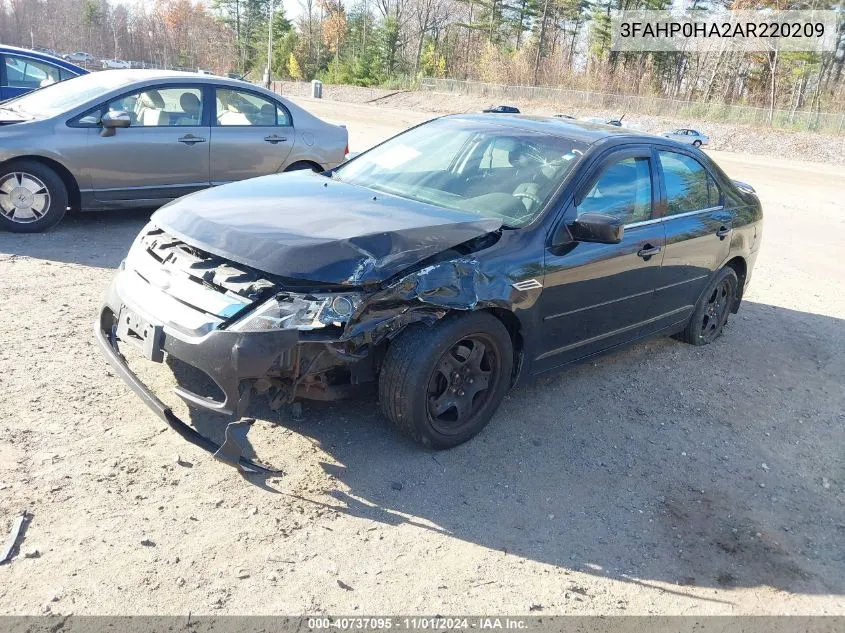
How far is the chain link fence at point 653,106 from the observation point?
40031 millimetres

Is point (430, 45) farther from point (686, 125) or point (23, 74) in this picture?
point (23, 74)

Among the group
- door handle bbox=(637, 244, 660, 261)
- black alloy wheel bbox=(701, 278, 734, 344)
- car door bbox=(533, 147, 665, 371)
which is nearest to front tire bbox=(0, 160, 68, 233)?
car door bbox=(533, 147, 665, 371)

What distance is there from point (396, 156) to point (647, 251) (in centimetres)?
181

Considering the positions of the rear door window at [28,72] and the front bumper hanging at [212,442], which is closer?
the front bumper hanging at [212,442]

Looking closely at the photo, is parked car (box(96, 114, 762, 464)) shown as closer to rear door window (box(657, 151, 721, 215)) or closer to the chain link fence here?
rear door window (box(657, 151, 721, 215))

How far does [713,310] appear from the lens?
228 inches

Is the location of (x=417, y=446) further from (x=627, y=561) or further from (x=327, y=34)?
(x=327, y=34)

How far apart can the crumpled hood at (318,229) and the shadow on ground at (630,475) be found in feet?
3.14

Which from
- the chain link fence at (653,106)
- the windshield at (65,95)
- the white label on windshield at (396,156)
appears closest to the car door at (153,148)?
the windshield at (65,95)

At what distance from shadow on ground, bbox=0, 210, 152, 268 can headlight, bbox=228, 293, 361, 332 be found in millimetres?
3707

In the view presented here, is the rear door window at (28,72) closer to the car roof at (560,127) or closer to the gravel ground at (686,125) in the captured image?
the car roof at (560,127)

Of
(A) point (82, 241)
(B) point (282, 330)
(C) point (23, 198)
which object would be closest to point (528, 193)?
(B) point (282, 330)

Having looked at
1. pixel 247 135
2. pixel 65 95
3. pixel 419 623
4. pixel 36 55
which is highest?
pixel 36 55

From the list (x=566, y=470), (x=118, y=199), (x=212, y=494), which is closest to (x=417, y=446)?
(x=566, y=470)
